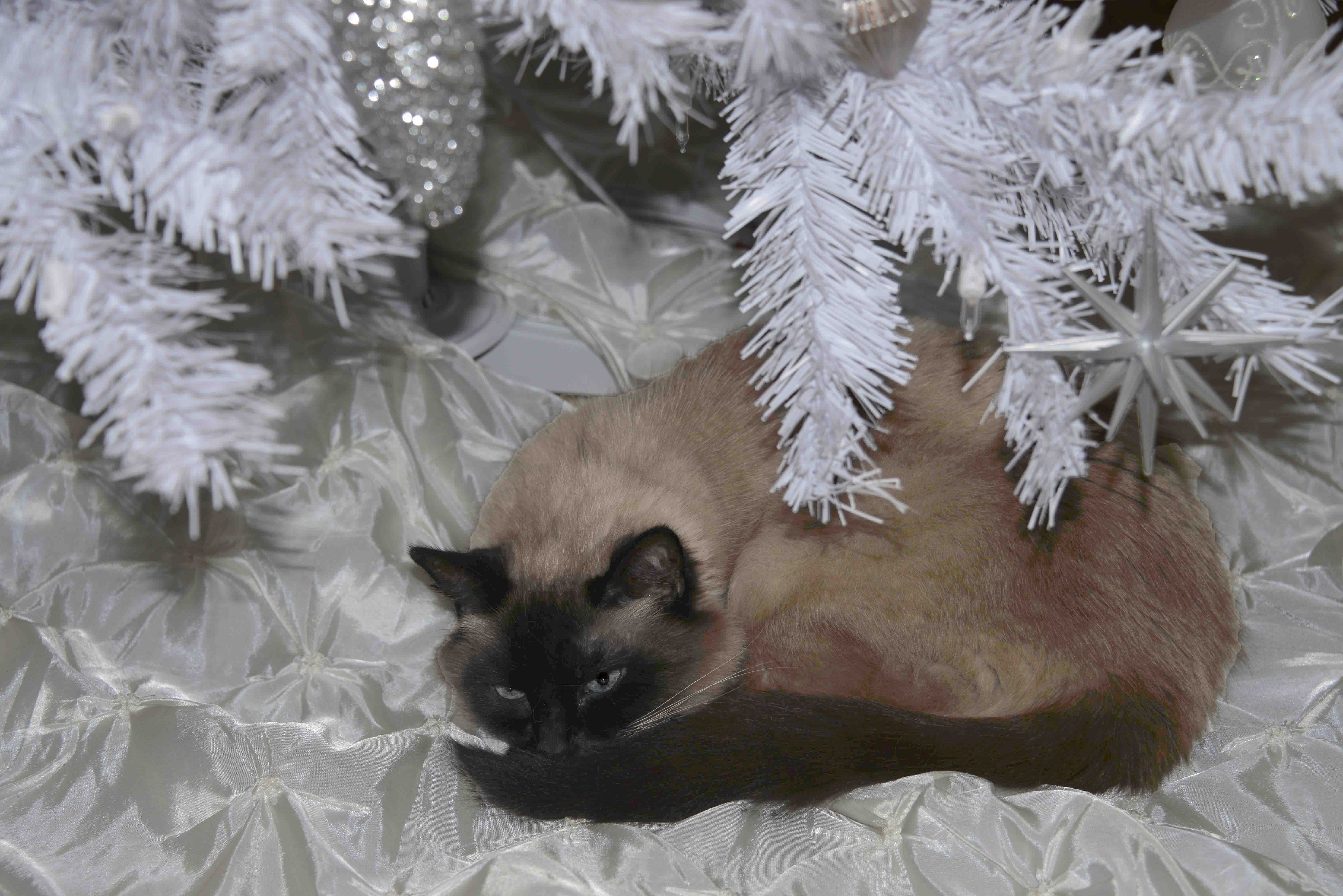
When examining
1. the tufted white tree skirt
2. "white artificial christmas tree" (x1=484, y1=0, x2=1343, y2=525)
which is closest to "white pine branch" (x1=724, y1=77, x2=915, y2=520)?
"white artificial christmas tree" (x1=484, y1=0, x2=1343, y2=525)

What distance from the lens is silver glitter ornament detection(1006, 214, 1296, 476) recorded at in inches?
25.0

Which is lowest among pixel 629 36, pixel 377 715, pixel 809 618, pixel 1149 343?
pixel 377 715

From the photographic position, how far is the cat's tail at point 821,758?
874 millimetres

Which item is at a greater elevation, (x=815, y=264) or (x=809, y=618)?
(x=815, y=264)

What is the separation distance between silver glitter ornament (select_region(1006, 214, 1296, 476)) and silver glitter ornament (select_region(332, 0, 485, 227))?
58 cm

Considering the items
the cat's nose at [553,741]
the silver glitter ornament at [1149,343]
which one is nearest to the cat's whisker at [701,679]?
the cat's nose at [553,741]

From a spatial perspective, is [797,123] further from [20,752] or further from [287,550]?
[20,752]

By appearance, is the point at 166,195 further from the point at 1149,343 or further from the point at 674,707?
the point at 674,707

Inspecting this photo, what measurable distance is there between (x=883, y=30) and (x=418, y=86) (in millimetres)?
493

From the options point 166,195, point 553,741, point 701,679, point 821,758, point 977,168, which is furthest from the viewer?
point 701,679

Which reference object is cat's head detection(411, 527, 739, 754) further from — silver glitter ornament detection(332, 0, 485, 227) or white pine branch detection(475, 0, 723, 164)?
white pine branch detection(475, 0, 723, 164)

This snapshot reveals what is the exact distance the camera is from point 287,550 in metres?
1.15

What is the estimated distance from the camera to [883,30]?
1.97 feet

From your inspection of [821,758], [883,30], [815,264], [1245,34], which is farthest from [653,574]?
[1245,34]
